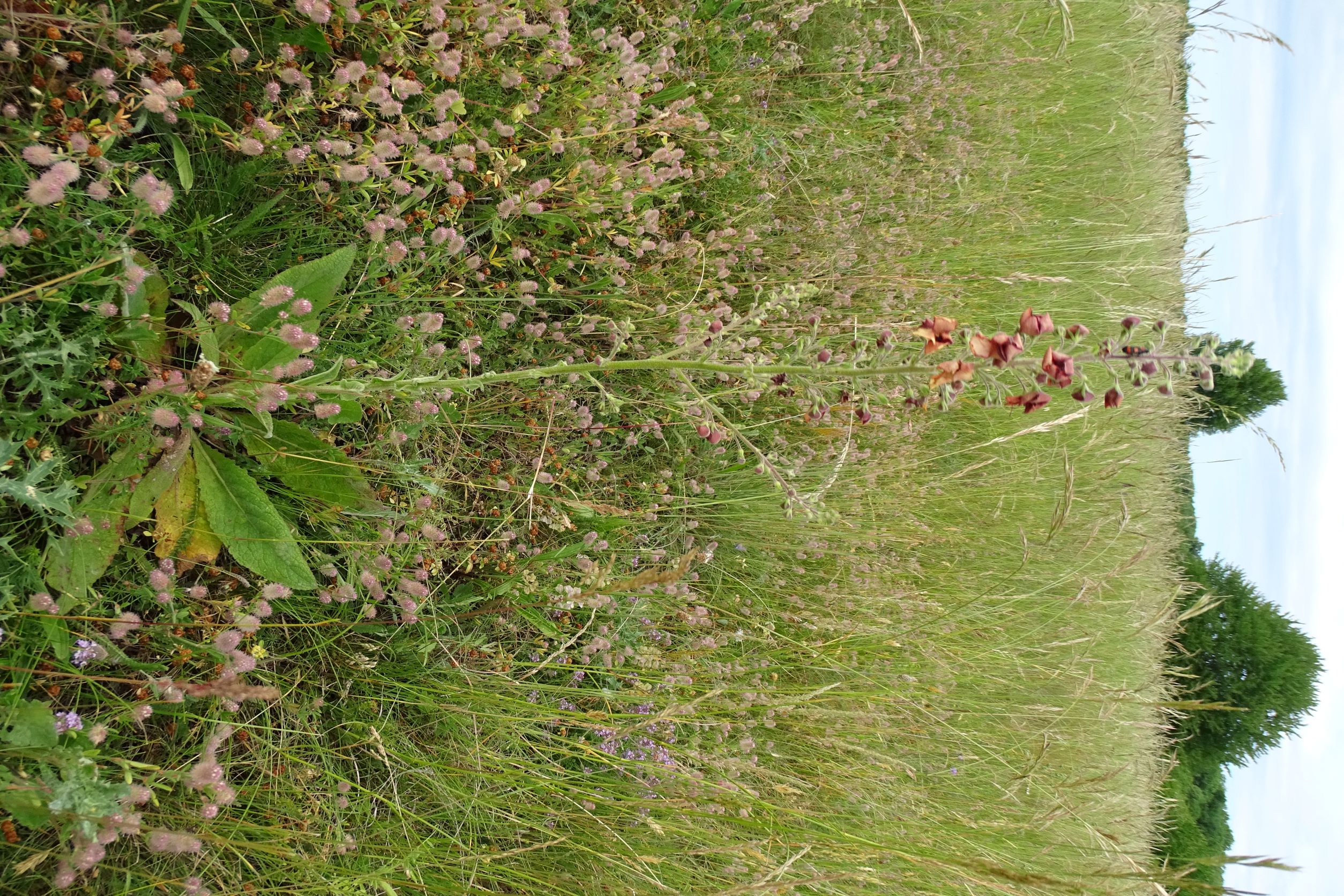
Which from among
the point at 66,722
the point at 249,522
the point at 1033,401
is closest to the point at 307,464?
the point at 249,522

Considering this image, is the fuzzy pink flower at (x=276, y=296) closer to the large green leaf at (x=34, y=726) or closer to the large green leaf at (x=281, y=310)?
the large green leaf at (x=281, y=310)

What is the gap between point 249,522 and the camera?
71.8 inches

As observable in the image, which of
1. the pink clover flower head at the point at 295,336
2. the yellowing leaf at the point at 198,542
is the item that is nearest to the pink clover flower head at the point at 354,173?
the pink clover flower head at the point at 295,336

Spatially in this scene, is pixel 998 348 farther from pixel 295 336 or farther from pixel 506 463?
pixel 506 463

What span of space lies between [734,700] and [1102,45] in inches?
202

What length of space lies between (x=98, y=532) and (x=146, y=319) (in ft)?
1.57

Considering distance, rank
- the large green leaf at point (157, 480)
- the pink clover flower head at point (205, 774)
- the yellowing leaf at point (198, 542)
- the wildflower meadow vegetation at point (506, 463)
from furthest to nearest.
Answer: the yellowing leaf at point (198, 542)
the large green leaf at point (157, 480)
the wildflower meadow vegetation at point (506, 463)
the pink clover flower head at point (205, 774)

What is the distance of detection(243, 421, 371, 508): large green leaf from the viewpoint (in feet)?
6.19

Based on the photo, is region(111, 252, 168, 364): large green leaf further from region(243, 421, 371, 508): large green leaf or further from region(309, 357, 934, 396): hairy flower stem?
region(309, 357, 934, 396): hairy flower stem

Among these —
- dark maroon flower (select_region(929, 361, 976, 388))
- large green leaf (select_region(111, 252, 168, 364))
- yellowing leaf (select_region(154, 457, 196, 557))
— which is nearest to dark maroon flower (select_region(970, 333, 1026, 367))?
dark maroon flower (select_region(929, 361, 976, 388))

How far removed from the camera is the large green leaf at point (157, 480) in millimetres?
1694

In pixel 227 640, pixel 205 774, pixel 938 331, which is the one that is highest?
pixel 938 331

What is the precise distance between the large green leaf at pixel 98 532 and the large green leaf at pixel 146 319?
0.20 m

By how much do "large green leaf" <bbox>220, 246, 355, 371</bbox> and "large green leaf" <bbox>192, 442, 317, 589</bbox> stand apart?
26cm
